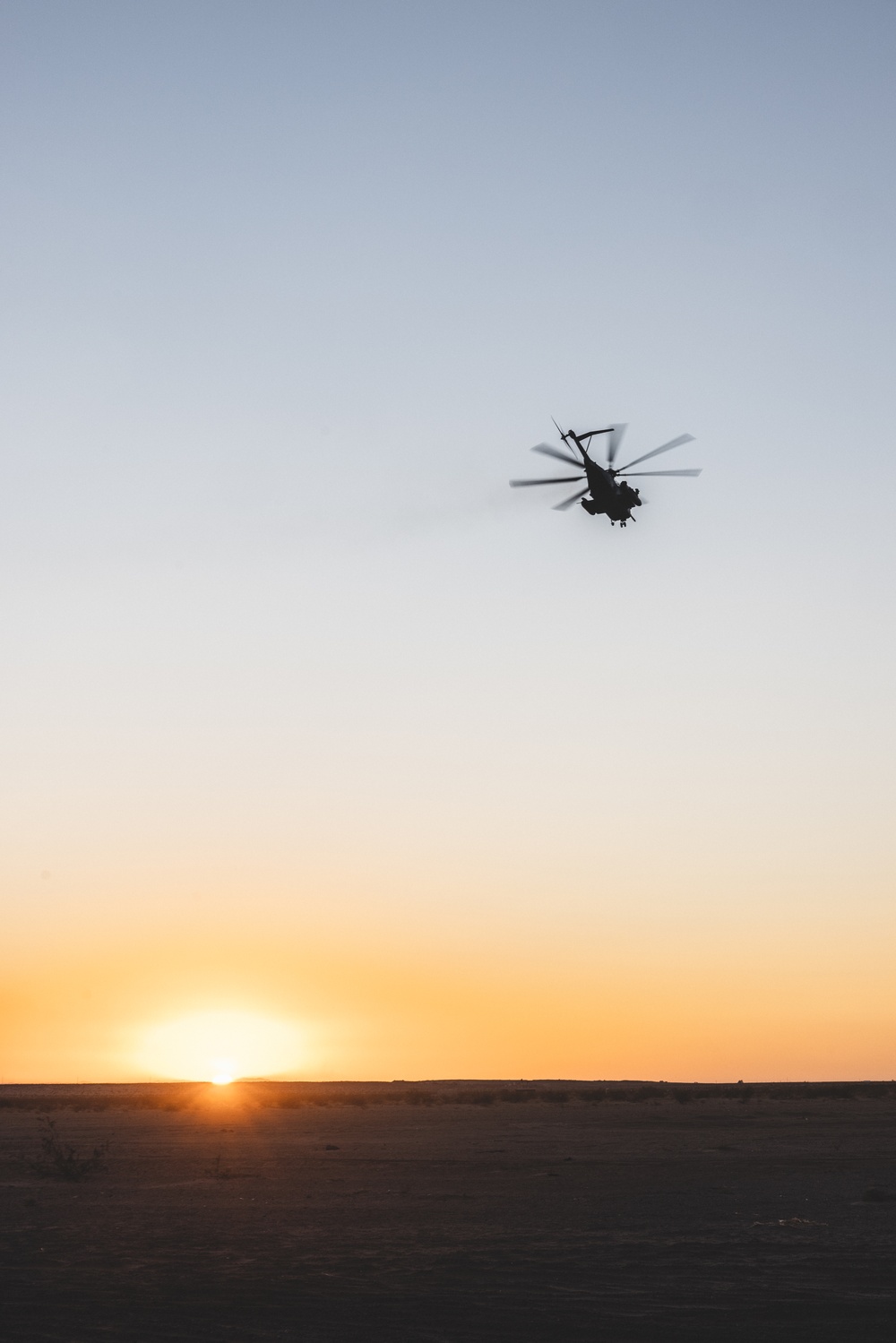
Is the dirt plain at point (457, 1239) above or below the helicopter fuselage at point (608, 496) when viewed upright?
below

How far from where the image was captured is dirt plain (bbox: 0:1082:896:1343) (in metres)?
16.5

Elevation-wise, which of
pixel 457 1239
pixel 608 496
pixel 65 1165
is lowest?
pixel 457 1239

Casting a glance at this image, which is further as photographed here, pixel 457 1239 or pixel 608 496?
pixel 608 496

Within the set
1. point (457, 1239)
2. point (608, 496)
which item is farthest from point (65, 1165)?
point (608, 496)

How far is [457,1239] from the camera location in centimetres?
2298

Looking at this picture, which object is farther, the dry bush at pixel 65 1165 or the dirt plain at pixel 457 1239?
the dry bush at pixel 65 1165

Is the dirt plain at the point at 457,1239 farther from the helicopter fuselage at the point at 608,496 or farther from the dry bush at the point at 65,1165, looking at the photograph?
the helicopter fuselage at the point at 608,496

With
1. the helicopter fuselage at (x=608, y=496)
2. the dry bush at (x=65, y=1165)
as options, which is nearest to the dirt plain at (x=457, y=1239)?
the dry bush at (x=65, y=1165)

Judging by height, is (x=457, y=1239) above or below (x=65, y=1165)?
below

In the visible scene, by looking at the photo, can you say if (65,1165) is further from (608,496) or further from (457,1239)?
(608,496)

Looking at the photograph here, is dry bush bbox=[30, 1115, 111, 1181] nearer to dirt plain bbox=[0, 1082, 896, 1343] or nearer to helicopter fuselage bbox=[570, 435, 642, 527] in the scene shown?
dirt plain bbox=[0, 1082, 896, 1343]

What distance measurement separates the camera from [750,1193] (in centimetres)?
2956

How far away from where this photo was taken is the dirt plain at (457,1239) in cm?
1655

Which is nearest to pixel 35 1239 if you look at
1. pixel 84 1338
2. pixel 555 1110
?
pixel 84 1338
